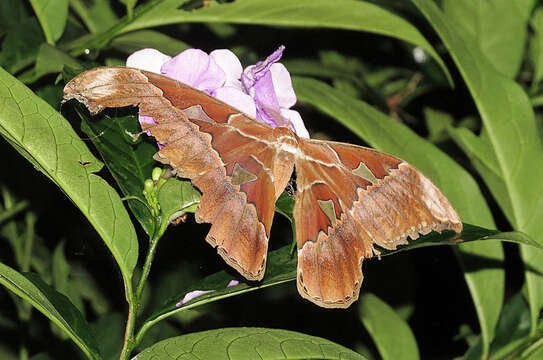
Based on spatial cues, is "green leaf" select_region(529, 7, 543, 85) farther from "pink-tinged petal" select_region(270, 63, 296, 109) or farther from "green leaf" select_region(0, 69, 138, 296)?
"green leaf" select_region(0, 69, 138, 296)

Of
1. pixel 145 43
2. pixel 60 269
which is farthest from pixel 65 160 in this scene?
pixel 60 269

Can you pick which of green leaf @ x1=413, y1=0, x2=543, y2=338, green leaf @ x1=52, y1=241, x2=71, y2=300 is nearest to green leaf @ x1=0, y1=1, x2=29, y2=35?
green leaf @ x1=52, y1=241, x2=71, y2=300

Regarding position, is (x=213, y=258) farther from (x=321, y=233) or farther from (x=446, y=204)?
(x=446, y=204)

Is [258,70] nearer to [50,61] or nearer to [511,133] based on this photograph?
[50,61]

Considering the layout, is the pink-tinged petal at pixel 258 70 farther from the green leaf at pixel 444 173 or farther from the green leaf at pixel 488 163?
the green leaf at pixel 488 163

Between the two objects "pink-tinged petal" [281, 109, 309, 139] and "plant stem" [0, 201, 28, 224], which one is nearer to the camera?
"pink-tinged petal" [281, 109, 309, 139]

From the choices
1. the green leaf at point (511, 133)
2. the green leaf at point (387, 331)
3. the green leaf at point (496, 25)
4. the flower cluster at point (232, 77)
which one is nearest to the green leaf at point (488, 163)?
the green leaf at point (511, 133)
